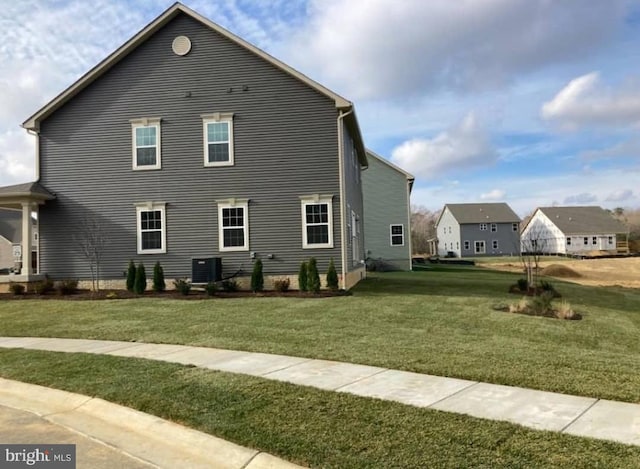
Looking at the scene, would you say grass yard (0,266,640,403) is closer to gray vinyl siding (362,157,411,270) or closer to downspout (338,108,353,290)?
downspout (338,108,353,290)

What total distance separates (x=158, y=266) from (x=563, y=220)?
66975mm

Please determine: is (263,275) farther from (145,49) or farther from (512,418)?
(512,418)

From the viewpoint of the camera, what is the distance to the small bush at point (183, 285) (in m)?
15.8

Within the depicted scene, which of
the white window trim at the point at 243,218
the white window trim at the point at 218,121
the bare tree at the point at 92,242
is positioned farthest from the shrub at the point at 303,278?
the bare tree at the point at 92,242

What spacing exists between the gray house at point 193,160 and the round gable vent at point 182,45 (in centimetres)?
5

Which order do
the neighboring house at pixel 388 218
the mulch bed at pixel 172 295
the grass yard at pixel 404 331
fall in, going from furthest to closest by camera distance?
1. the neighboring house at pixel 388 218
2. the mulch bed at pixel 172 295
3. the grass yard at pixel 404 331

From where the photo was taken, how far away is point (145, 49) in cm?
1823

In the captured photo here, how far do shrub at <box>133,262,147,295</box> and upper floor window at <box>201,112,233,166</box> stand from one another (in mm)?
4184

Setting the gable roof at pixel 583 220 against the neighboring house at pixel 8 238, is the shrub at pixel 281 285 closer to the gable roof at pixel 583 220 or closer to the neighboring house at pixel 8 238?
the neighboring house at pixel 8 238

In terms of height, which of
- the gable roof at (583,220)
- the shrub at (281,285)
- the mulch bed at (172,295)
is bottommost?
the mulch bed at (172,295)

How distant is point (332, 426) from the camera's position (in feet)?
15.0

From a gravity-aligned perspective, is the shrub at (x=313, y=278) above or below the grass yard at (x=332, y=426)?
above

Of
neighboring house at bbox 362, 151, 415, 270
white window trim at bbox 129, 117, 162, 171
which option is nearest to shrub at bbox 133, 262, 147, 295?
white window trim at bbox 129, 117, 162, 171

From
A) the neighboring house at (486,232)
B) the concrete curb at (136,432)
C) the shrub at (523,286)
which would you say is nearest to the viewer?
the concrete curb at (136,432)
